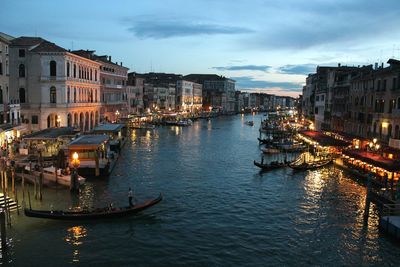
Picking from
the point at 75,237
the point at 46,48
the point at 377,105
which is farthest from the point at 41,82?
the point at 377,105

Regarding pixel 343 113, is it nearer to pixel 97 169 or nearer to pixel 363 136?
pixel 363 136

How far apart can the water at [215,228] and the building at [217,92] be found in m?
139

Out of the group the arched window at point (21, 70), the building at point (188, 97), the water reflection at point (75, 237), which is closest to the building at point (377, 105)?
the water reflection at point (75, 237)

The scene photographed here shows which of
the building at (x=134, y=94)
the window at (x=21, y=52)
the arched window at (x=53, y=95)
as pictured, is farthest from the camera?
the building at (x=134, y=94)

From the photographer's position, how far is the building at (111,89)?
6975 cm

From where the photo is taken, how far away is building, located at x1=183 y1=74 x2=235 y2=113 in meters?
174

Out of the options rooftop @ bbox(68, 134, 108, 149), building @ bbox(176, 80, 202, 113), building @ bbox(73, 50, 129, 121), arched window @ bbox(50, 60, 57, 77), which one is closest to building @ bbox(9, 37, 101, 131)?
arched window @ bbox(50, 60, 57, 77)

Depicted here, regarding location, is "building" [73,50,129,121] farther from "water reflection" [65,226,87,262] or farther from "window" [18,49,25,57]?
"water reflection" [65,226,87,262]

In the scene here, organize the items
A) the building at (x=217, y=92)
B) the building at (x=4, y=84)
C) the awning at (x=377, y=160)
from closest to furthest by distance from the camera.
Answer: the awning at (x=377, y=160) < the building at (x=4, y=84) < the building at (x=217, y=92)

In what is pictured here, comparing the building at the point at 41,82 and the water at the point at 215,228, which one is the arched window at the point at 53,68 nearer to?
the building at the point at 41,82

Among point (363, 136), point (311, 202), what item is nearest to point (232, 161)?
point (363, 136)

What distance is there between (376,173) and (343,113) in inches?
825

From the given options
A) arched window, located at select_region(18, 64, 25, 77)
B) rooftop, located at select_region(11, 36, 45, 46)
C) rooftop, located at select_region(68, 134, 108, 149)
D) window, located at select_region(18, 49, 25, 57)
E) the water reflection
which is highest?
rooftop, located at select_region(11, 36, 45, 46)

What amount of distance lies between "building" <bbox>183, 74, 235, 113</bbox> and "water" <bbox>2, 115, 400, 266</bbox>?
139 meters
